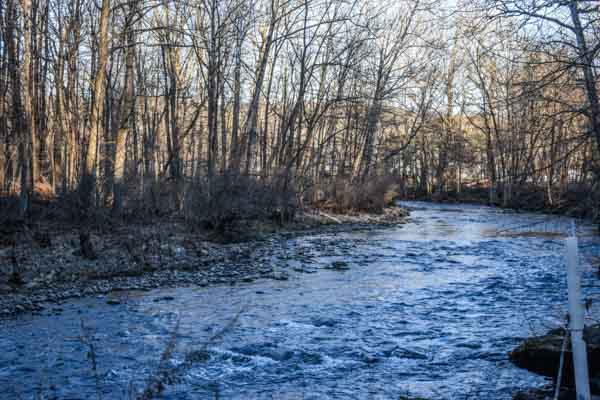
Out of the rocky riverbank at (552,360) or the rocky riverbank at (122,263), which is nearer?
the rocky riverbank at (552,360)

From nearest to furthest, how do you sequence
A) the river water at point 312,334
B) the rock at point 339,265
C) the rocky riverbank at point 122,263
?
the river water at point 312,334 < the rocky riverbank at point 122,263 < the rock at point 339,265

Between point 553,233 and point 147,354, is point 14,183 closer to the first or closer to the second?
point 147,354

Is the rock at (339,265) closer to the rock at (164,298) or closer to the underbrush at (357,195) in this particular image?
the rock at (164,298)

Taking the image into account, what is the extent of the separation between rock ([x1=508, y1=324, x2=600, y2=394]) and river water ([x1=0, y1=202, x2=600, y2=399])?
167 mm

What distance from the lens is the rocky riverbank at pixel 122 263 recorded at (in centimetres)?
930

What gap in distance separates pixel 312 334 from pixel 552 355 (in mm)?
2963

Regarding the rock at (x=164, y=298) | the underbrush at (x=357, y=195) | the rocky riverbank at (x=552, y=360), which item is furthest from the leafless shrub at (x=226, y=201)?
the rocky riverbank at (x=552, y=360)

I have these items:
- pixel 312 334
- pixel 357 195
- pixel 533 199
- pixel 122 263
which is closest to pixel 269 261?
pixel 122 263

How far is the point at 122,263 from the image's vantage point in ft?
36.8

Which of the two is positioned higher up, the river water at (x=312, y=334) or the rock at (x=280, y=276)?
the rock at (x=280, y=276)

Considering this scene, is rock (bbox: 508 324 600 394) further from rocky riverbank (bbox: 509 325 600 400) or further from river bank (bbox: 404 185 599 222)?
river bank (bbox: 404 185 599 222)

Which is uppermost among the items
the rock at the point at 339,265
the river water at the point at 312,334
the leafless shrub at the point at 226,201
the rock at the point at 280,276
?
the leafless shrub at the point at 226,201

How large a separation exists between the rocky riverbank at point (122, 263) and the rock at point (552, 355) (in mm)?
6013

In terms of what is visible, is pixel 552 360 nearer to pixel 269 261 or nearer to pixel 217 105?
pixel 269 261
